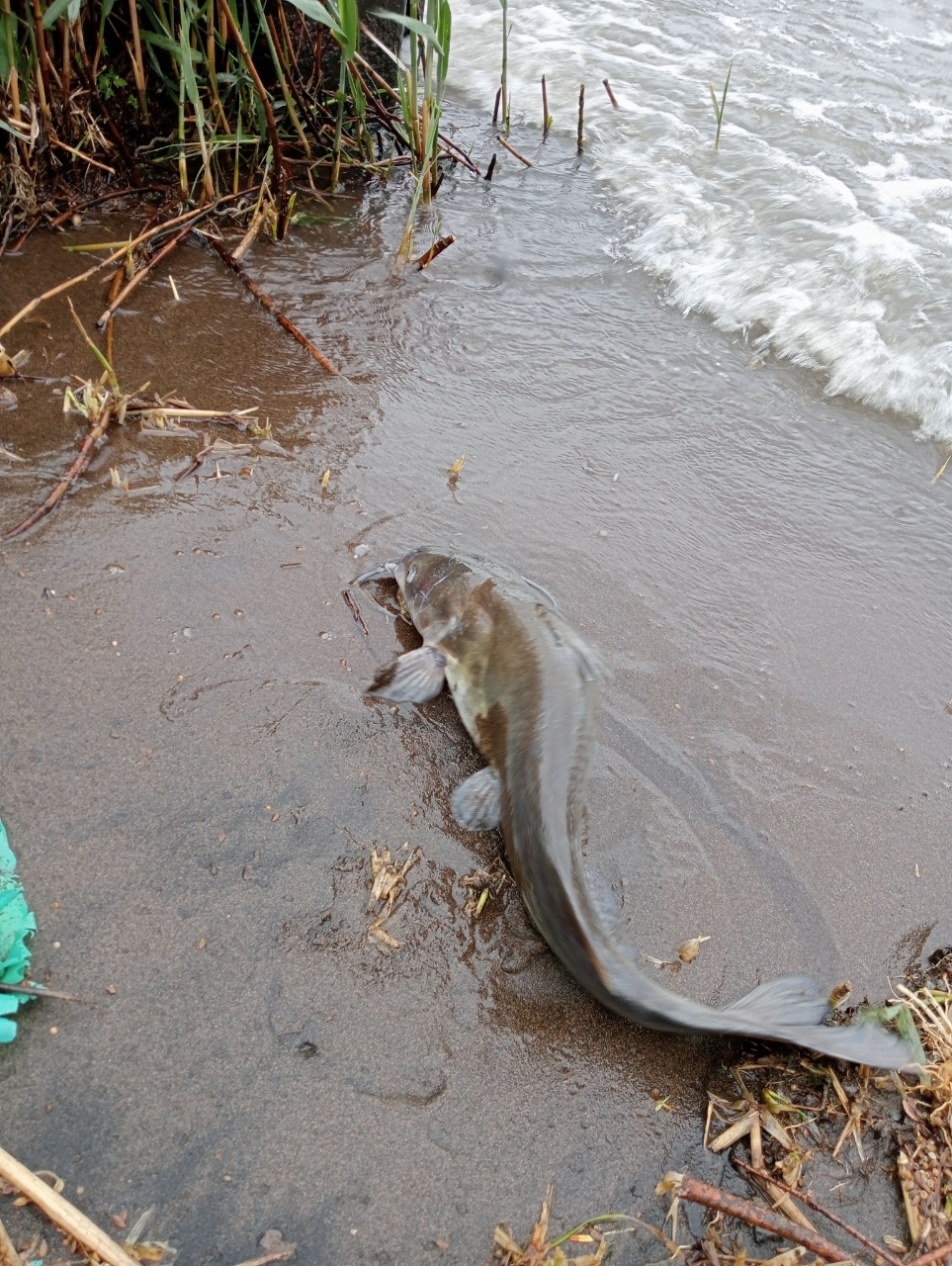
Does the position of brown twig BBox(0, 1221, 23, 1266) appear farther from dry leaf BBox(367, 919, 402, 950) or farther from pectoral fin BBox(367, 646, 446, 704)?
pectoral fin BBox(367, 646, 446, 704)

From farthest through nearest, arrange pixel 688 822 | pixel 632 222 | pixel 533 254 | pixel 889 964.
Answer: pixel 632 222
pixel 533 254
pixel 688 822
pixel 889 964

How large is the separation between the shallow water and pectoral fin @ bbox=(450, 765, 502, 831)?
3187mm

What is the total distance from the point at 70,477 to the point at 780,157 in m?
5.71

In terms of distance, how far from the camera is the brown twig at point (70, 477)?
3.12 m

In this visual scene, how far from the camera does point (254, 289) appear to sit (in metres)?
4.40

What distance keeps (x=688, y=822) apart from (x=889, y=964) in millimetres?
666

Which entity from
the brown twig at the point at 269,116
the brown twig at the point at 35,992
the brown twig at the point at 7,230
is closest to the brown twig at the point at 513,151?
the brown twig at the point at 269,116

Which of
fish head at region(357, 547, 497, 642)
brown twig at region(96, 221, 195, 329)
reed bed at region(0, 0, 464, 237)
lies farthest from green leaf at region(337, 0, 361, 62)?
fish head at region(357, 547, 497, 642)

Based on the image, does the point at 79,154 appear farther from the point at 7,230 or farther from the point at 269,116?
the point at 269,116

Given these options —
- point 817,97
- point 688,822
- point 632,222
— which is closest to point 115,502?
point 688,822

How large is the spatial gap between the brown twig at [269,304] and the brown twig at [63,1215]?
325cm

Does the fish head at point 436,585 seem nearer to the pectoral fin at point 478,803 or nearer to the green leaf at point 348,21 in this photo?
the pectoral fin at point 478,803

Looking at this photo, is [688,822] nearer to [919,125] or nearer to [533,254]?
[533,254]

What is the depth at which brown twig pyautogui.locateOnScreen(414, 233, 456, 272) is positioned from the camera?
467cm
